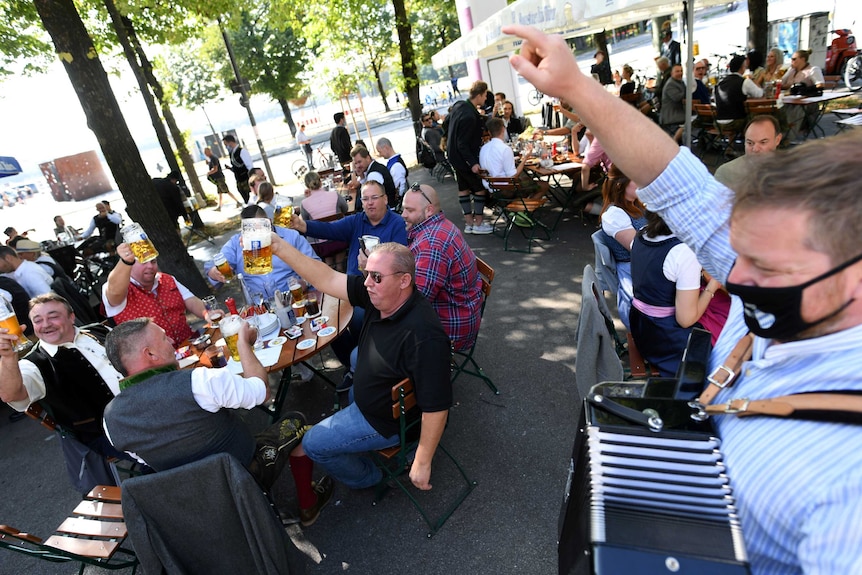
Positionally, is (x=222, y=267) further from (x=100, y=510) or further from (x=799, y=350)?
(x=799, y=350)

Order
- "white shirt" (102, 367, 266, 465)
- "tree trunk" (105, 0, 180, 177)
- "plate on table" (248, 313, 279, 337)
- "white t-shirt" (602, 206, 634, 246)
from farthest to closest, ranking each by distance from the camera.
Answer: "tree trunk" (105, 0, 180, 177) < "white t-shirt" (602, 206, 634, 246) < "plate on table" (248, 313, 279, 337) < "white shirt" (102, 367, 266, 465)

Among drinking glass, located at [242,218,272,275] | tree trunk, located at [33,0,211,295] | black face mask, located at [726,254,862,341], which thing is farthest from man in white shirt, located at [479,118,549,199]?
black face mask, located at [726,254,862,341]

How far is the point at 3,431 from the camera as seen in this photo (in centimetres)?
496

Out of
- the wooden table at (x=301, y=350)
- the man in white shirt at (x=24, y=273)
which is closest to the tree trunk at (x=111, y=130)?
the man in white shirt at (x=24, y=273)

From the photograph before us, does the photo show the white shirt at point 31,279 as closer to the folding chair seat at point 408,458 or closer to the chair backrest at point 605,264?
the folding chair seat at point 408,458

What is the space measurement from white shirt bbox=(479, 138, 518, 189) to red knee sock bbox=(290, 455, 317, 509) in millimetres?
4947

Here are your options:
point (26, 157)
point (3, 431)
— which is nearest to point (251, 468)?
point (3, 431)

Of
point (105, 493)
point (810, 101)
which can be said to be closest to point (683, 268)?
point (105, 493)

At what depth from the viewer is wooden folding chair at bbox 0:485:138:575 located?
2338 mm

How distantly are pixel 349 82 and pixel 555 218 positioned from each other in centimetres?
1448

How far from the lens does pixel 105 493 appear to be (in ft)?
9.72

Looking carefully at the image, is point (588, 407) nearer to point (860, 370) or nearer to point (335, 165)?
point (860, 370)

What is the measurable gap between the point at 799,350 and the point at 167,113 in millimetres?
14938

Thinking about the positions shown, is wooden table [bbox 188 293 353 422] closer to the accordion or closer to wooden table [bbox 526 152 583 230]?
the accordion
